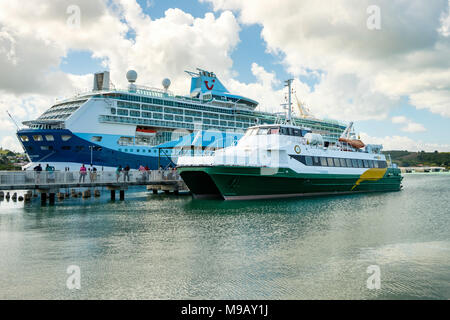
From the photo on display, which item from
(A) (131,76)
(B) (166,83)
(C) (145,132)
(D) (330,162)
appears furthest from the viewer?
(B) (166,83)

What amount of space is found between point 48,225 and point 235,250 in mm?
10892

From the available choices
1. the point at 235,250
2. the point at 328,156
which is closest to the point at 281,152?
the point at 328,156

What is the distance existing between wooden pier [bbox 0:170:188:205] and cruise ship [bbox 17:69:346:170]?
6288 millimetres

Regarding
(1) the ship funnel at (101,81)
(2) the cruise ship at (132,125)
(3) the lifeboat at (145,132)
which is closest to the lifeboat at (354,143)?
(2) the cruise ship at (132,125)

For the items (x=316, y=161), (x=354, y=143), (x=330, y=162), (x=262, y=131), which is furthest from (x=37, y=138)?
(x=354, y=143)

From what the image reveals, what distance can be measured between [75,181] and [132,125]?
21.4 m

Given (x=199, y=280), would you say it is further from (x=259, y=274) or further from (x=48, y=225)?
(x=48, y=225)

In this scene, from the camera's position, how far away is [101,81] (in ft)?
172

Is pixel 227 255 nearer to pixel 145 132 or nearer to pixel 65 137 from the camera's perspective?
pixel 65 137

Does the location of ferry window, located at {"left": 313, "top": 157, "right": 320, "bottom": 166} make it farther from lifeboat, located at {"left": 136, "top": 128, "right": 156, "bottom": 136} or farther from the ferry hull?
lifeboat, located at {"left": 136, "top": 128, "right": 156, "bottom": 136}

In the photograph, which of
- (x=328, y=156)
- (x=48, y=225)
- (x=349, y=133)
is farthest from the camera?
(x=349, y=133)

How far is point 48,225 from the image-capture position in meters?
18.7
